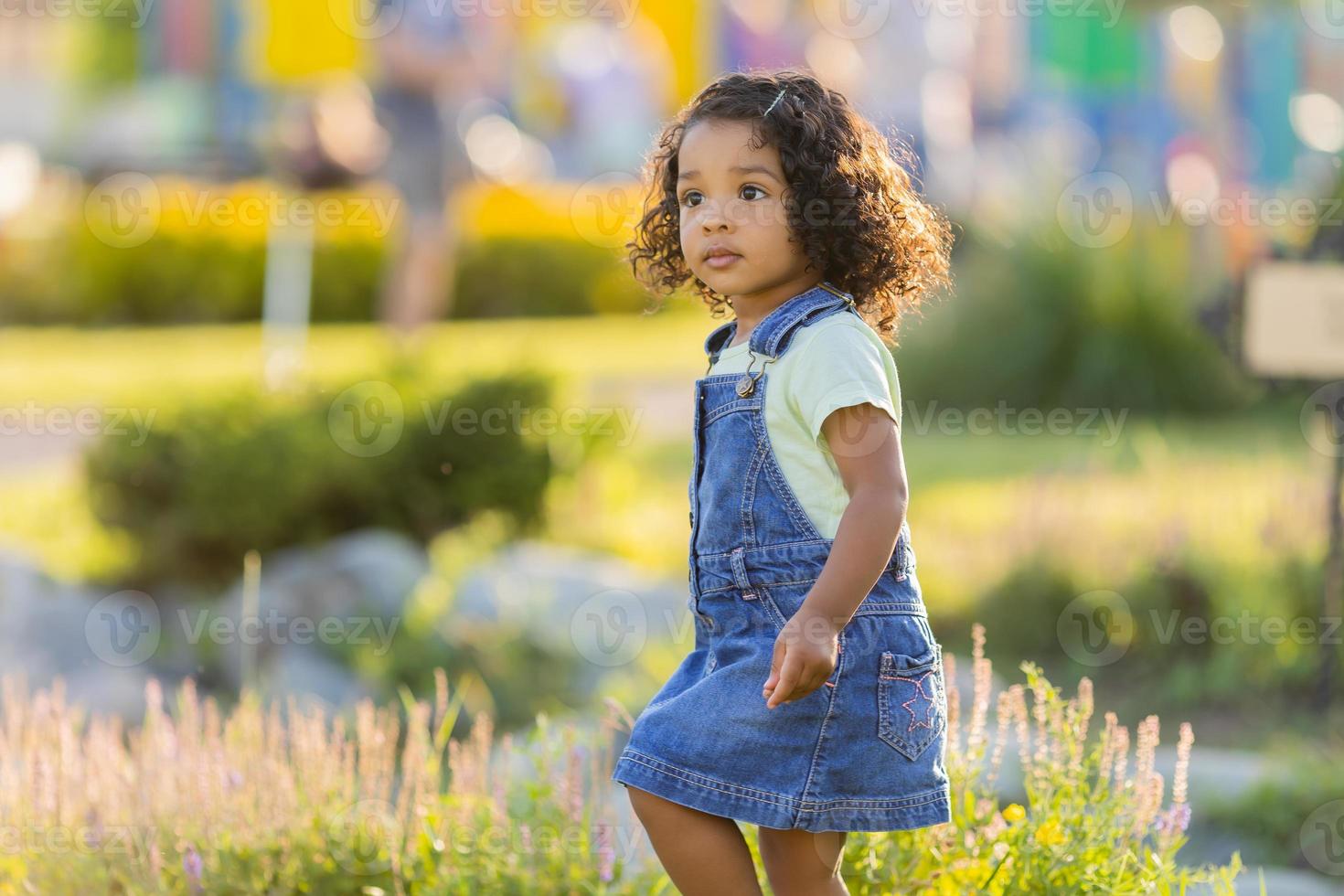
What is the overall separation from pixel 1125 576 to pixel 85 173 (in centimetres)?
2020

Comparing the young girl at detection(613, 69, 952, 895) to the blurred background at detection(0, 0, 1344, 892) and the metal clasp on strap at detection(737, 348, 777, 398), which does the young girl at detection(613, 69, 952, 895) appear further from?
the blurred background at detection(0, 0, 1344, 892)

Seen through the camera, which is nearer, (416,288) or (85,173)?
(416,288)

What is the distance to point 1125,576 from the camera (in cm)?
505

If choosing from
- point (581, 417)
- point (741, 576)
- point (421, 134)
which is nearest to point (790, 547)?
point (741, 576)

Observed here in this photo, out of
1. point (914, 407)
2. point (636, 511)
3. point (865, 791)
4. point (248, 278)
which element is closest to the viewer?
point (865, 791)

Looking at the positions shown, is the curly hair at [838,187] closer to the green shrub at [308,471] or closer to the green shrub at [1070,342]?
the green shrub at [308,471]

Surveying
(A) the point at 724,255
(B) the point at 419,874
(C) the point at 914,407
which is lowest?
(B) the point at 419,874

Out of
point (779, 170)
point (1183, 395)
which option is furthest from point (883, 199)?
point (1183, 395)

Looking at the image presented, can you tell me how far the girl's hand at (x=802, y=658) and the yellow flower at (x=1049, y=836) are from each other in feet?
2.02

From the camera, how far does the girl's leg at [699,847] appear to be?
2.10m

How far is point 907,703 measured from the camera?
2.10 metres

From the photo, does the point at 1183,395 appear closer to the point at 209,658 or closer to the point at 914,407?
the point at 914,407

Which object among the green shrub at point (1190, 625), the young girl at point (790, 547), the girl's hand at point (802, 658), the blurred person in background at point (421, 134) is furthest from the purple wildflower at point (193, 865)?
the blurred person in background at point (421, 134)

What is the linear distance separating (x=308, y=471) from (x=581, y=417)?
1.03 metres
